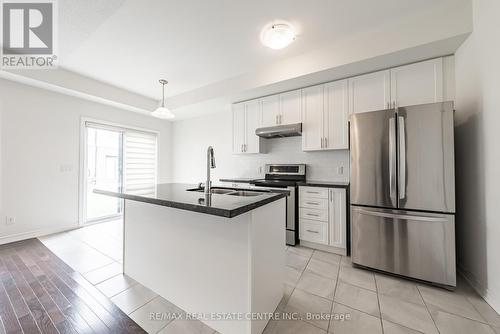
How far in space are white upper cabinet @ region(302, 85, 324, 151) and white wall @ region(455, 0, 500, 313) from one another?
4.94ft

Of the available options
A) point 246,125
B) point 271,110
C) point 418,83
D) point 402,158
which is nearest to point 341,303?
point 402,158

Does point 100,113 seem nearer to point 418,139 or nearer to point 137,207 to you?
point 137,207

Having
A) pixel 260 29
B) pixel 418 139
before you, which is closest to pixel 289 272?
pixel 418 139

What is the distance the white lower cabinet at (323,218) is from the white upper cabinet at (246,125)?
1352mm

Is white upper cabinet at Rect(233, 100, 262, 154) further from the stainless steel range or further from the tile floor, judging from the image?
the tile floor

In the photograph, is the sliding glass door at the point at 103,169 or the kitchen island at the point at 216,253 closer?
the kitchen island at the point at 216,253

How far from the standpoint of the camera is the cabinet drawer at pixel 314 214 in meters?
2.74

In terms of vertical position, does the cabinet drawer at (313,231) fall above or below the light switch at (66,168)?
below

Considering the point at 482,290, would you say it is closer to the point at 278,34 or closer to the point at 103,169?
the point at 278,34

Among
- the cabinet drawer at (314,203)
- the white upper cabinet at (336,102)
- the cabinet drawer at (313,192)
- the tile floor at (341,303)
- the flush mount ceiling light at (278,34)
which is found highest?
the flush mount ceiling light at (278,34)

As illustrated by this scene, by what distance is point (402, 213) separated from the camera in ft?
6.68

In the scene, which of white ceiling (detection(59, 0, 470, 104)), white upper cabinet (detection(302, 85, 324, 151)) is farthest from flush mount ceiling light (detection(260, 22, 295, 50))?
white upper cabinet (detection(302, 85, 324, 151))

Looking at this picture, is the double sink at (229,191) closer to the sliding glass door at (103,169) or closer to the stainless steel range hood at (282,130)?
the stainless steel range hood at (282,130)

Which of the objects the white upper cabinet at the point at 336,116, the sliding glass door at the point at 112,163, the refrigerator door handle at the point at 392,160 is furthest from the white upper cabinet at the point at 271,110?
the sliding glass door at the point at 112,163
